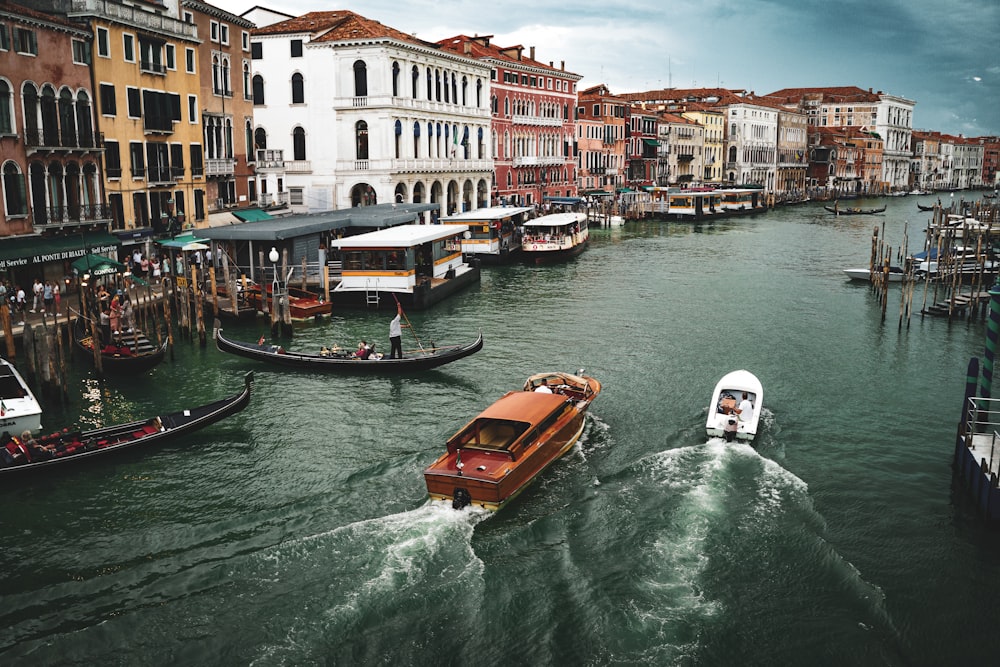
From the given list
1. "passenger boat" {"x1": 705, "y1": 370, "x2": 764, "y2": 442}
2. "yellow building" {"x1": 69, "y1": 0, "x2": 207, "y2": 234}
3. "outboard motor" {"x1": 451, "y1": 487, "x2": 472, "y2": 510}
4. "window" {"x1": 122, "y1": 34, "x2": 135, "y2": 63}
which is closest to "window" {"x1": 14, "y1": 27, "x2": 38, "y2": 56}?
"yellow building" {"x1": 69, "y1": 0, "x2": 207, "y2": 234}

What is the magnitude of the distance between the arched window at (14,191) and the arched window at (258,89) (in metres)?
21.5

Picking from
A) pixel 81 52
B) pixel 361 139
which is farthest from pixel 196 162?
pixel 361 139

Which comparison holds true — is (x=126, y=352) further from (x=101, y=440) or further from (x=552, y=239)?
(x=552, y=239)

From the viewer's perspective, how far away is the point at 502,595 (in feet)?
33.4

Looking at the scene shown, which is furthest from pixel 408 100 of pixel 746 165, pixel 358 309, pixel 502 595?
pixel 746 165

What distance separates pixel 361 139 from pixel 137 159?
15803 mm

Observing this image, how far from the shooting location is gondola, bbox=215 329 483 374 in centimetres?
1969

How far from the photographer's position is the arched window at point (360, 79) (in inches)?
1716

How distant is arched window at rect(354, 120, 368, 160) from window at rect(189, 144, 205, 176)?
11.6m

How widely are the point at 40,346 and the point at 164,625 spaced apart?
10.3 metres

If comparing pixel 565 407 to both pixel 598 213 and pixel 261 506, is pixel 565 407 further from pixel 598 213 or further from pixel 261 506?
pixel 598 213

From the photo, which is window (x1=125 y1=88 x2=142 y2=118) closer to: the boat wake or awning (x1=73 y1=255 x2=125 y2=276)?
awning (x1=73 y1=255 x2=125 y2=276)

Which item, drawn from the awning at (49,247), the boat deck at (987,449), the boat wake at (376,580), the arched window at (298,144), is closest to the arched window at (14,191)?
the awning at (49,247)

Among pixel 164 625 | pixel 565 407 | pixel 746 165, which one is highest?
pixel 746 165
